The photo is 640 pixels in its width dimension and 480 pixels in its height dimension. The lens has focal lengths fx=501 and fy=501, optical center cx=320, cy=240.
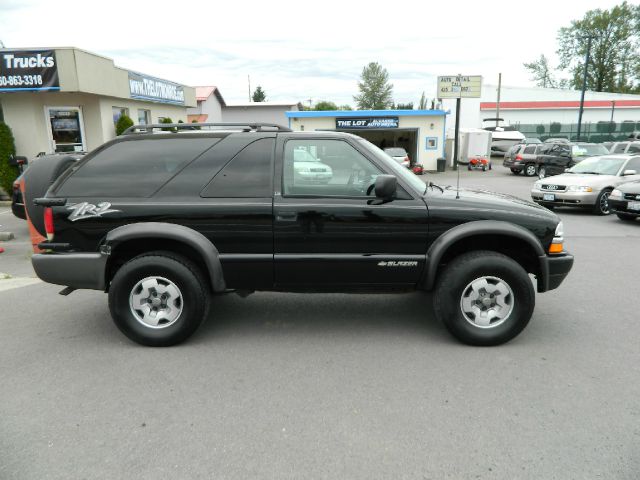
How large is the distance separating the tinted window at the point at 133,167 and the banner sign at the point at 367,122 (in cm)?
2443

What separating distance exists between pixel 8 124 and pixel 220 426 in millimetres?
14523

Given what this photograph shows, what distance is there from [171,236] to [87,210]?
2.52 feet

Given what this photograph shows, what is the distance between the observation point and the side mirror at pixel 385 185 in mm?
3955

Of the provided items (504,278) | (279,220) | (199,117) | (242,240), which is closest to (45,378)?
(242,240)

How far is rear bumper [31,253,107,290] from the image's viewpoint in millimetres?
4184

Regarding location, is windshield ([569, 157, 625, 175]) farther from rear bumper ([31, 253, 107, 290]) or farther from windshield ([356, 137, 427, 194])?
rear bumper ([31, 253, 107, 290])

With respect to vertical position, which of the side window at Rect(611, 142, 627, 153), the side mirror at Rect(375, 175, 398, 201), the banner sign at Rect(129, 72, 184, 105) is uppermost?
the banner sign at Rect(129, 72, 184, 105)

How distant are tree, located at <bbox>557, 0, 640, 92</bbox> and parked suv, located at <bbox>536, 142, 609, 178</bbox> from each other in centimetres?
5757

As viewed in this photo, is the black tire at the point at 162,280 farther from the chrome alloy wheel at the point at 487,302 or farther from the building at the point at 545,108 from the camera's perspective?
the building at the point at 545,108

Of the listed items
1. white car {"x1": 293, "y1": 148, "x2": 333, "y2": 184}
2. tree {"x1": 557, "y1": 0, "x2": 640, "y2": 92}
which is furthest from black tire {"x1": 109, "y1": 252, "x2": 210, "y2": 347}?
tree {"x1": 557, "y1": 0, "x2": 640, "y2": 92}

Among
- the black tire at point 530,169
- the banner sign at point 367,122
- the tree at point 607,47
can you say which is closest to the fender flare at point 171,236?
the black tire at point 530,169

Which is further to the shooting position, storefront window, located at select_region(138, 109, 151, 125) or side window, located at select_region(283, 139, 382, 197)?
storefront window, located at select_region(138, 109, 151, 125)

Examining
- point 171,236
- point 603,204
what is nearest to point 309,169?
point 171,236

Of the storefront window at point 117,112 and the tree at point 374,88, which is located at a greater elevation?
the tree at point 374,88
